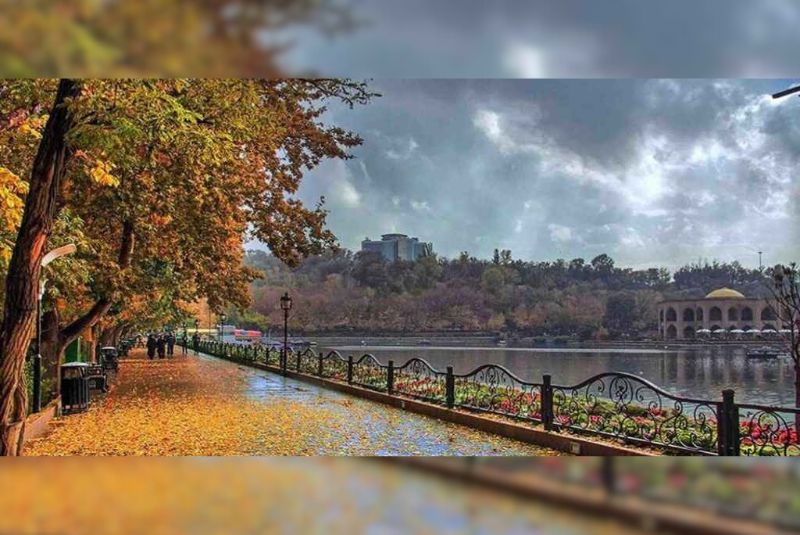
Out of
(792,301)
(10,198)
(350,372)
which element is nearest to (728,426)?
(792,301)

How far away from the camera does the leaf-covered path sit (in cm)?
880

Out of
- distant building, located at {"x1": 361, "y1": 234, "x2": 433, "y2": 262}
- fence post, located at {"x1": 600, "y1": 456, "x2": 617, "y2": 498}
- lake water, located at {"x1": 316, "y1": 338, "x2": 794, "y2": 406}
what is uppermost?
distant building, located at {"x1": 361, "y1": 234, "x2": 433, "y2": 262}

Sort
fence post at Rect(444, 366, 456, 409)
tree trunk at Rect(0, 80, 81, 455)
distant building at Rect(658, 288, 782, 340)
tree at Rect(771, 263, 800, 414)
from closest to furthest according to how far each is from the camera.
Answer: tree trunk at Rect(0, 80, 81, 455) < tree at Rect(771, 263, 800, 414) < fence post at Rect(444, 366, 456, 409) < distant building at Rect(658, 288, 782, 340)

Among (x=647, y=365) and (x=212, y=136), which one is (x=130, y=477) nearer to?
(x=212, y=136)

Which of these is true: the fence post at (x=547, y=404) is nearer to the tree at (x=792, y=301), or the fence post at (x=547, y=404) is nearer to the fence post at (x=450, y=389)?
the fence post at (x=450, y=389)

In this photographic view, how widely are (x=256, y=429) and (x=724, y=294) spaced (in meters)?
31.3

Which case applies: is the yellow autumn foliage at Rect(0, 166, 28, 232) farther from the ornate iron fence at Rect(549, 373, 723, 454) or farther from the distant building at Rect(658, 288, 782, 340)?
the distant building at Rect(658, 288, 782, 340)

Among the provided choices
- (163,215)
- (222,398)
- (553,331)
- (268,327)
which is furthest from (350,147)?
(268,327)

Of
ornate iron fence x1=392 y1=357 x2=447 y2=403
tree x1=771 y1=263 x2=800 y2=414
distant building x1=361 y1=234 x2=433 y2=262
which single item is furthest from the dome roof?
ornate iron fence x1=392 y1=357 x2=447 y2=403

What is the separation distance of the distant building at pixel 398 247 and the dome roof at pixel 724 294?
17388 millimetres

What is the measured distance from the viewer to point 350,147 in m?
17.8

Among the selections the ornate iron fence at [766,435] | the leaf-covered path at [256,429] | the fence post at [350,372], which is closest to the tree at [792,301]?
the ornate iron fence at [766,435]

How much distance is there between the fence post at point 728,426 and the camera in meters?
6.59

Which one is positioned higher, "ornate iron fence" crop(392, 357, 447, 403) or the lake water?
"ornate iron fence" crop(392, 357, 447, 403)
